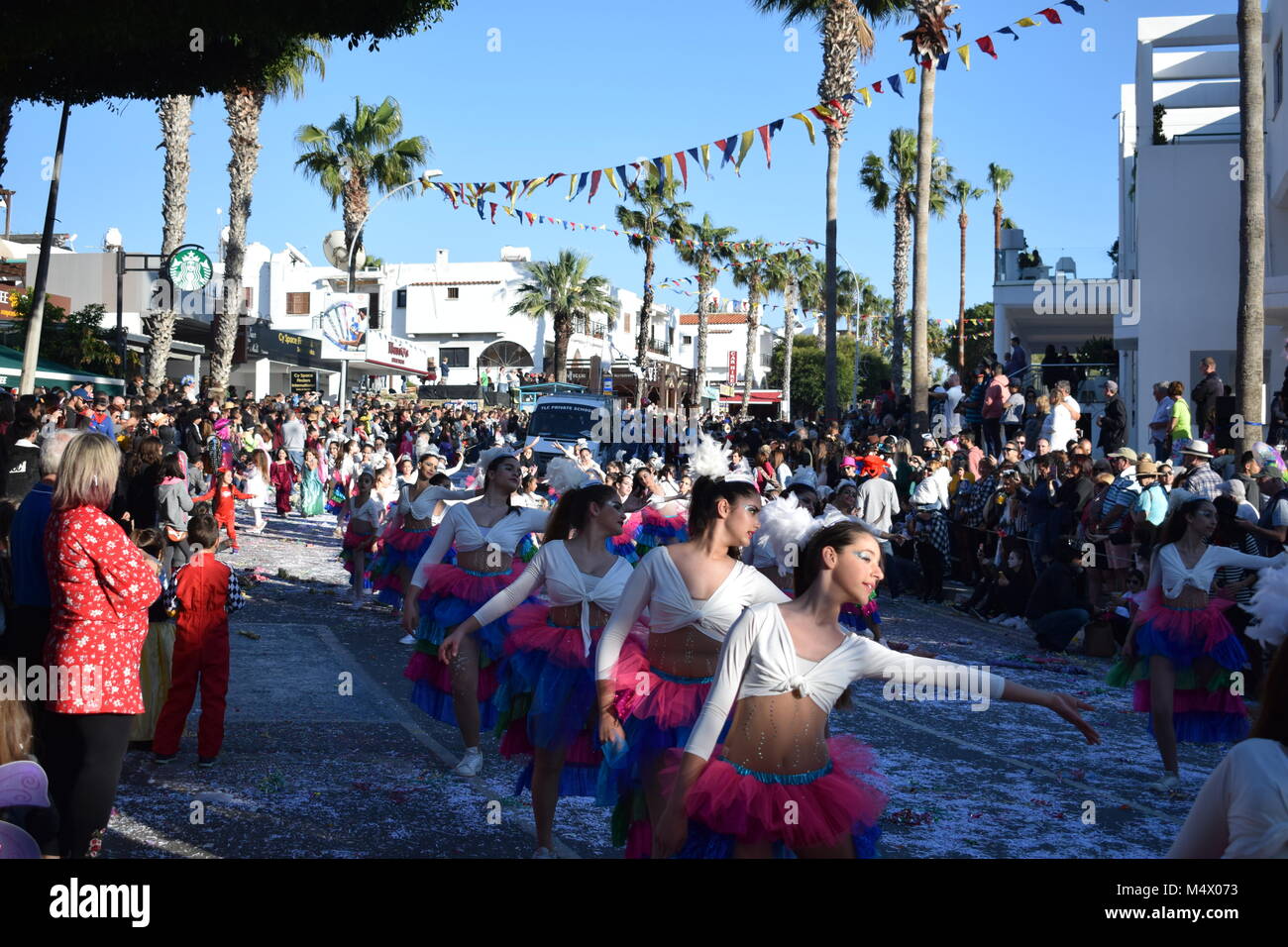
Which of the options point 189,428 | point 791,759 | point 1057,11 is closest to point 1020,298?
point 1057,11

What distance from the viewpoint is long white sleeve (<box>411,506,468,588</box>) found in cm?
830

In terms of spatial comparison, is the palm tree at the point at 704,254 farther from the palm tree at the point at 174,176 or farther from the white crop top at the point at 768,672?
the white crop top at the point at 768,672

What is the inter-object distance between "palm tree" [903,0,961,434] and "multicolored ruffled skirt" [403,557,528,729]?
57.6ft

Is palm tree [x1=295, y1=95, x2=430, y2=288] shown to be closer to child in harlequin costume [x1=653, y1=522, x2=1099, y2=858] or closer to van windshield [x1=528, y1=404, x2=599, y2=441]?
van windshield [x1=528, y1=404, x2=599, y2=441]

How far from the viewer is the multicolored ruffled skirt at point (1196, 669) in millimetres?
8211

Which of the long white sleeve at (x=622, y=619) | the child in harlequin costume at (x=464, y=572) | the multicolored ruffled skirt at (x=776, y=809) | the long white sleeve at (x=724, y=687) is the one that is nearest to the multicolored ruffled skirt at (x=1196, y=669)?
the child in harlequin costume at (x=464, y=572)

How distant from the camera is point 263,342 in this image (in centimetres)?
4500

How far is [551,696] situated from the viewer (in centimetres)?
633

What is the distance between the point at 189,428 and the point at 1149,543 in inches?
534

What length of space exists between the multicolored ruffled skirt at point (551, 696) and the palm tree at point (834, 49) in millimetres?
23791

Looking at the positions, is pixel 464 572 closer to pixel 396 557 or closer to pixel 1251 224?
pixel 396 557

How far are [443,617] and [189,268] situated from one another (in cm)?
2034

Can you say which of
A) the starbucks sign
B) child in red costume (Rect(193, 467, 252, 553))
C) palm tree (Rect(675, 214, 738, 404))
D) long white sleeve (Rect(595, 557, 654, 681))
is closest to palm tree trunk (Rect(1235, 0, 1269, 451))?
long white sleeve (Rect(595, 557, 654, 681))
